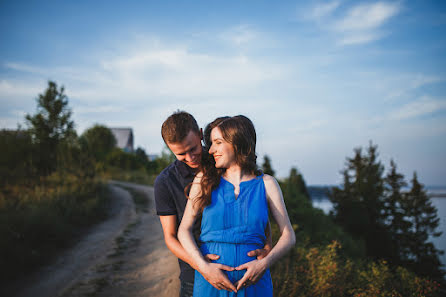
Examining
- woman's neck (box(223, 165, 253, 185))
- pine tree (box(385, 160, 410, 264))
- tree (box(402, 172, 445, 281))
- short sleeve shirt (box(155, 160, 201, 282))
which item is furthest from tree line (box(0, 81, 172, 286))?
tree (box(402, 172, 445, 281))

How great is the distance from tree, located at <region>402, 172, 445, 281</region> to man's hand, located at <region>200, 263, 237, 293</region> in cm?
3206

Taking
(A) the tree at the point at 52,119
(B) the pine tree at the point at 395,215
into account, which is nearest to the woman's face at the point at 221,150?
(A) the tree at the point at 52,119

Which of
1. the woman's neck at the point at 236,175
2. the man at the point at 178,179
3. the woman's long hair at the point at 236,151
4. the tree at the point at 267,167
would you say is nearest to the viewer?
the woman's long hair at the point at 236,151

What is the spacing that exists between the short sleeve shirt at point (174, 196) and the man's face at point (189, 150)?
A: 0.27ft

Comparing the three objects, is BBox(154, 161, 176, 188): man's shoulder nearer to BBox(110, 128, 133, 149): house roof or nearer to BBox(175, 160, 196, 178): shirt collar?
BBox(175, 160, 196, 178): shirt collar

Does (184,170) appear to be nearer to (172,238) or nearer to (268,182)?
(172,238)

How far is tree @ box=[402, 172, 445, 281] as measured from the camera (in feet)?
90.9

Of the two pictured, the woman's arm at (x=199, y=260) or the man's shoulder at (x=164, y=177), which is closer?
the woman's arm at (x=199, y=260)

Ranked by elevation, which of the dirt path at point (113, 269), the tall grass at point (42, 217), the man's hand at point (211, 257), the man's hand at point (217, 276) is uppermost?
the man's hand at point (211, 257)

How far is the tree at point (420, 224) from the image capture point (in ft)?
90.9

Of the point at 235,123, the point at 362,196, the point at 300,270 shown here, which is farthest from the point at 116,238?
the point at 362,196

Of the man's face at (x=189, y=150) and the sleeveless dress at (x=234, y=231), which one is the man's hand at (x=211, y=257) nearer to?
the sleeveless dress at (x=234, y=231)

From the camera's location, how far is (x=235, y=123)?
1924 millimetres

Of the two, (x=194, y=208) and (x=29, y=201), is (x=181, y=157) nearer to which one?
(x=194, y=208)
